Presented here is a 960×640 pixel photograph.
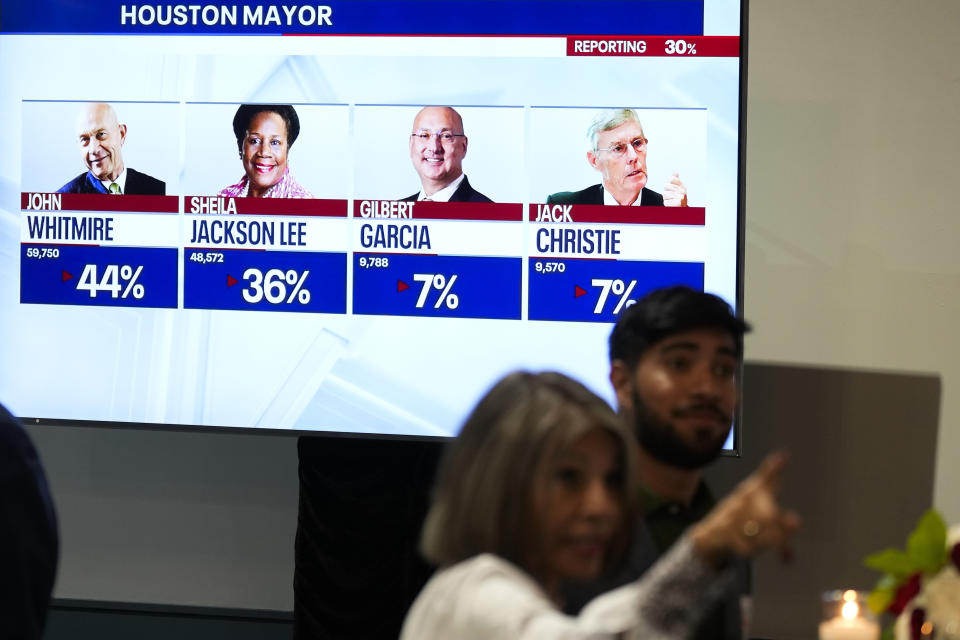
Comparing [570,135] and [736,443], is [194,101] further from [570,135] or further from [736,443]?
[736,443]

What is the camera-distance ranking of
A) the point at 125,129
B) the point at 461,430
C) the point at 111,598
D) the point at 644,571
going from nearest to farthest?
1. the point at 461,430
2. the point at 644,571
3. the point at 125,129
4. the point at 111,598

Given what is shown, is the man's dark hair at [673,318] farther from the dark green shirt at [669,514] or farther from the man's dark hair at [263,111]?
the man's dark hair at [263,111]

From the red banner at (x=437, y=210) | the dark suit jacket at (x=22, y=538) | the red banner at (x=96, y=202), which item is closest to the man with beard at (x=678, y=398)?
the dark suit jacket at (x=22, y=538)

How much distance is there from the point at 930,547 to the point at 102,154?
2.85 meters

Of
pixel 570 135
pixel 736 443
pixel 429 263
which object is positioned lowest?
pixel 736 443

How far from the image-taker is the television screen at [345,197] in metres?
3.40

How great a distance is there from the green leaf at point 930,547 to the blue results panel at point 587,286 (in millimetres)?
1944

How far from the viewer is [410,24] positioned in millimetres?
3477

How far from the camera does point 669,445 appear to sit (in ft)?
6.41

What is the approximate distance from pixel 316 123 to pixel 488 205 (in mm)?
558

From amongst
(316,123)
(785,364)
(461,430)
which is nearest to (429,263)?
(316,123)

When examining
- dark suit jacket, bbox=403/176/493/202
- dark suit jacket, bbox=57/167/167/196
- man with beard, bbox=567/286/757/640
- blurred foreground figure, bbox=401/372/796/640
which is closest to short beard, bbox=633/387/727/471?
man with beard, bbox=567/286/757/640

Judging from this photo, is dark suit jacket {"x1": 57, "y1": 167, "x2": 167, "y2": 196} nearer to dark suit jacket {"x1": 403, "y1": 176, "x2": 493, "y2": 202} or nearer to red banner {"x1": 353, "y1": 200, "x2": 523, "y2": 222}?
red banner {"x1": 353, "y1": 200, "x2": 523, "y2": 222}

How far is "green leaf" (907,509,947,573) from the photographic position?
1.46 meters
